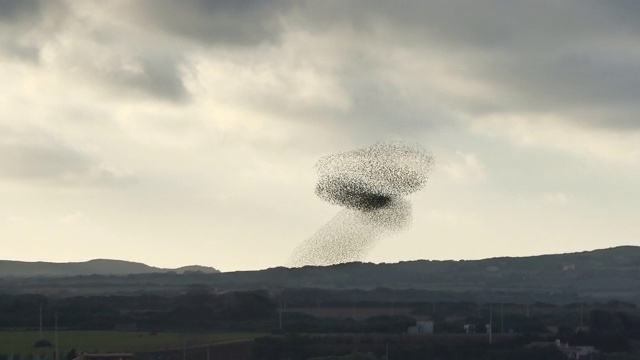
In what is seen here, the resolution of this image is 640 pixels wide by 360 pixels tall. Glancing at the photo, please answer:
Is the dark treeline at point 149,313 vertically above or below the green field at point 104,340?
above

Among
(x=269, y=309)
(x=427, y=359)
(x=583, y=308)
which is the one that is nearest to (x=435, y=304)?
(x=583, y=308)

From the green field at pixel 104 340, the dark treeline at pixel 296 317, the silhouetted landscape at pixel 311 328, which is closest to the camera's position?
the green field at pixel 104 340

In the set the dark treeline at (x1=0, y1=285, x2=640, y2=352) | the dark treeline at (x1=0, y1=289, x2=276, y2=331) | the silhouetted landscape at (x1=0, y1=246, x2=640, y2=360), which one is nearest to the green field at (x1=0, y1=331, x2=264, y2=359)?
the silhouetted landscape at (x1=0, y1=246, x2=640, y2=360)

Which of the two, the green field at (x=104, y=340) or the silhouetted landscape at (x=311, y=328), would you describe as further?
the silhouetted landscape at (x=311, y=328)

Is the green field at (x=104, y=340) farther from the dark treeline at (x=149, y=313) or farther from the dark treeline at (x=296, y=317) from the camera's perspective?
the dark treeline at (x=149, y=313)

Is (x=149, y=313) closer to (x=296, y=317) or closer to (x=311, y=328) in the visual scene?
(x=296, y=317)

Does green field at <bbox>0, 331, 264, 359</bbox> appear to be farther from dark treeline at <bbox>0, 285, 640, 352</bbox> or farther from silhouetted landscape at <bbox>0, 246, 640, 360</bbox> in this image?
dark treeline at <bbox>0, 285, 640, 352</bbox>

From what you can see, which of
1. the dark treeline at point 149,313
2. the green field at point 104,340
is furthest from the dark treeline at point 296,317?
the green field at point 104,340

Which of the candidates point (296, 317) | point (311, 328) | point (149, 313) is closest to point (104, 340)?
point (311, 328)

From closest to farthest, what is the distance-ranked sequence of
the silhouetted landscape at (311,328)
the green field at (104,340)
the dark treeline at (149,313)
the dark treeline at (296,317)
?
the green field at (104,340) → the silhouetted landscape at (311,328) → the dark treeline at (296,317) → the dark treeline at (149,313)
